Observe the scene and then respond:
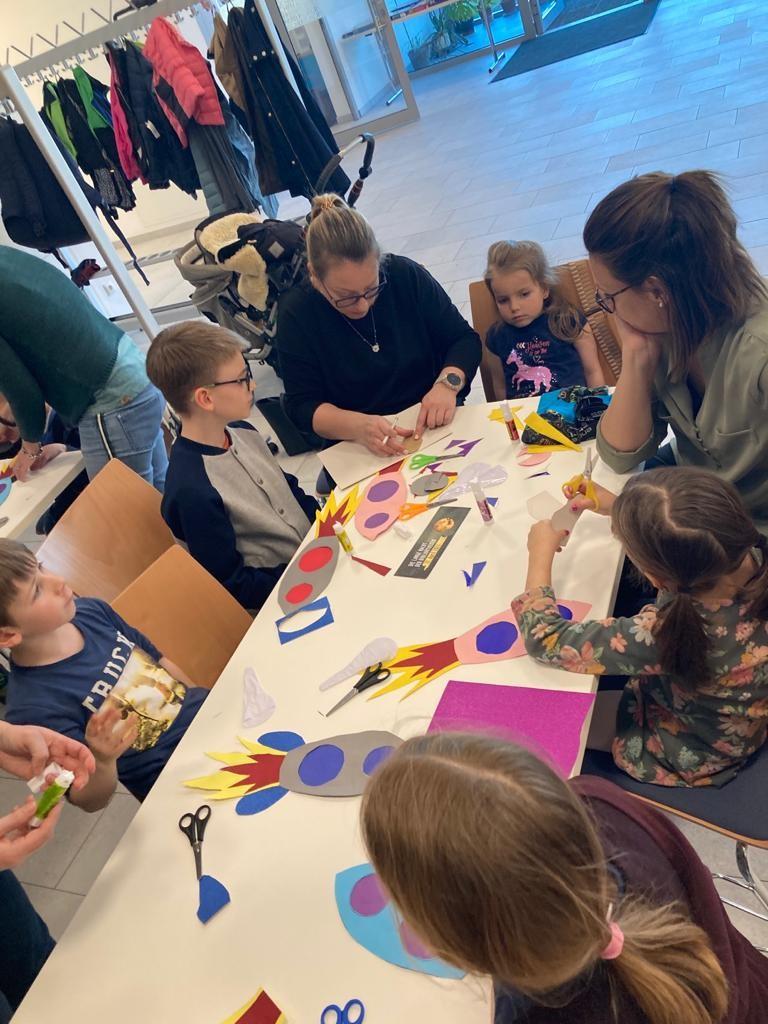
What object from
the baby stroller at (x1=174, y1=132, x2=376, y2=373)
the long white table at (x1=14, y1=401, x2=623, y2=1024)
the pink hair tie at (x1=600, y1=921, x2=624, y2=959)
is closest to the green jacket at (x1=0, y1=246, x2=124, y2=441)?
the baby stroller at (x1=174, y1=132, x2=376, y2=373)

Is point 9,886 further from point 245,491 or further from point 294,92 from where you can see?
point 294,92

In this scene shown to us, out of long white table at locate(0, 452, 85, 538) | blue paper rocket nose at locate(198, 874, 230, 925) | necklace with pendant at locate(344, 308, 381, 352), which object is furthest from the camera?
long white table at locate(0, 452, 85, 538)

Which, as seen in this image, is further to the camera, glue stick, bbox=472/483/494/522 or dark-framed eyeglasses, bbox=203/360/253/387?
dark-framed eyeglasses, bbox=203/360/253/387

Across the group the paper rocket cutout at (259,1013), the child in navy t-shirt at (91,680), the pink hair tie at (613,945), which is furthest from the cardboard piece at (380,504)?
the pink hair tie at (613,945)

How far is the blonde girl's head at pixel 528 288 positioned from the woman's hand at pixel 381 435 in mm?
590

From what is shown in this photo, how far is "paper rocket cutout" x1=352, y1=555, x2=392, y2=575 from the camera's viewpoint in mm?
1513

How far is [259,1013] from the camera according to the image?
35.7 inches

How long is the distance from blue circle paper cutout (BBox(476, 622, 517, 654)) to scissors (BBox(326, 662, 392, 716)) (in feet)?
0.56

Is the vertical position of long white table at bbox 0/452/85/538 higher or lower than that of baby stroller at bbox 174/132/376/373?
lower

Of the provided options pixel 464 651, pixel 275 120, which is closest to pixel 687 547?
pixel 464 651

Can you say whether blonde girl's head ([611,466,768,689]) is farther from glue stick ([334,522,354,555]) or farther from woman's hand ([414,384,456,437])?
woman's hand ([414,384,456,437])

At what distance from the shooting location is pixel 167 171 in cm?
399

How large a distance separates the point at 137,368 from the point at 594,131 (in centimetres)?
463

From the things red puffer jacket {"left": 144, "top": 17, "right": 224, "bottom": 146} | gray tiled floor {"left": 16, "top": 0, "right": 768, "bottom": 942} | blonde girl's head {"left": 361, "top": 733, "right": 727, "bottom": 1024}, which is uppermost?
red puffer jacket {"left": 144, "top": 17, "right": 224, "bottom": 146}
